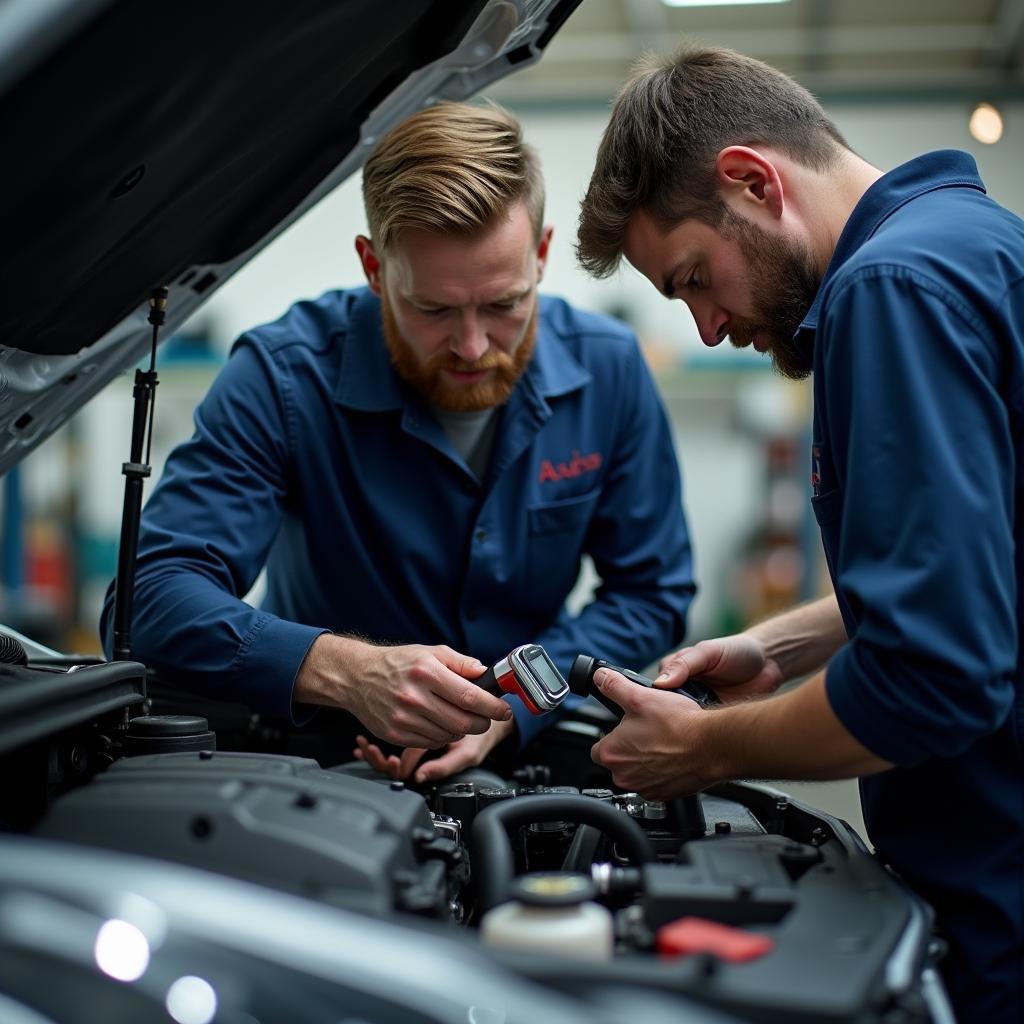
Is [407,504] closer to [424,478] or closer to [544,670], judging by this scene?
[424,478]

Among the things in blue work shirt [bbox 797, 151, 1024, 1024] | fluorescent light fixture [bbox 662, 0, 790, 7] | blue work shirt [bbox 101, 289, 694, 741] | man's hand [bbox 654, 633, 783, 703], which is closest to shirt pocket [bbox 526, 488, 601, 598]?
blue work shirt [bbox 101, 289, 694, 741]

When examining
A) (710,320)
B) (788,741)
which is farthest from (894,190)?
(788,741)

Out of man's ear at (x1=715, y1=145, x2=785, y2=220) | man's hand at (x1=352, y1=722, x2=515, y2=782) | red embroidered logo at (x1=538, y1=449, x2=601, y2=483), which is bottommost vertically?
man's hand at (x1=352, y1=722, x2=515, y2=782)

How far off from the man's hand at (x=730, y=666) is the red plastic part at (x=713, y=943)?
0.66m

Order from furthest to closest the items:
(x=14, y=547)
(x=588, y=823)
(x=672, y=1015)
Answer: (x=14, y=547), (x=588, y=823), (x=672, y=1015)

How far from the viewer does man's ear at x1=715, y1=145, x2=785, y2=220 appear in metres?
1.33

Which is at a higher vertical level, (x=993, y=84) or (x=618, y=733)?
(x=993, y=84)

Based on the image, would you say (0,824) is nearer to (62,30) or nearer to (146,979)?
(146,979)

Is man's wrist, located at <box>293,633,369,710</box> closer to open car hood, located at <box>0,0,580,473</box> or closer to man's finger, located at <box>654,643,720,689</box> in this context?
man's finger, located at <box>654,643,720,689</box>

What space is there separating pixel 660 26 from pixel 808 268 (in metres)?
4.54

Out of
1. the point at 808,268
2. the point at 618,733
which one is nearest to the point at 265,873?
the point at 618,733

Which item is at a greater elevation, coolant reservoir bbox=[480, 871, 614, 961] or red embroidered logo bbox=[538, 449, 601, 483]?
red embroidered logo bbox=[538, 449, 601, 483]

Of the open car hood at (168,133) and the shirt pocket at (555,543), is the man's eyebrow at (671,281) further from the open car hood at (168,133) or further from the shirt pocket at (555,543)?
the shirt pocket at (555,543)

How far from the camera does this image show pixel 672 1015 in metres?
0.69
